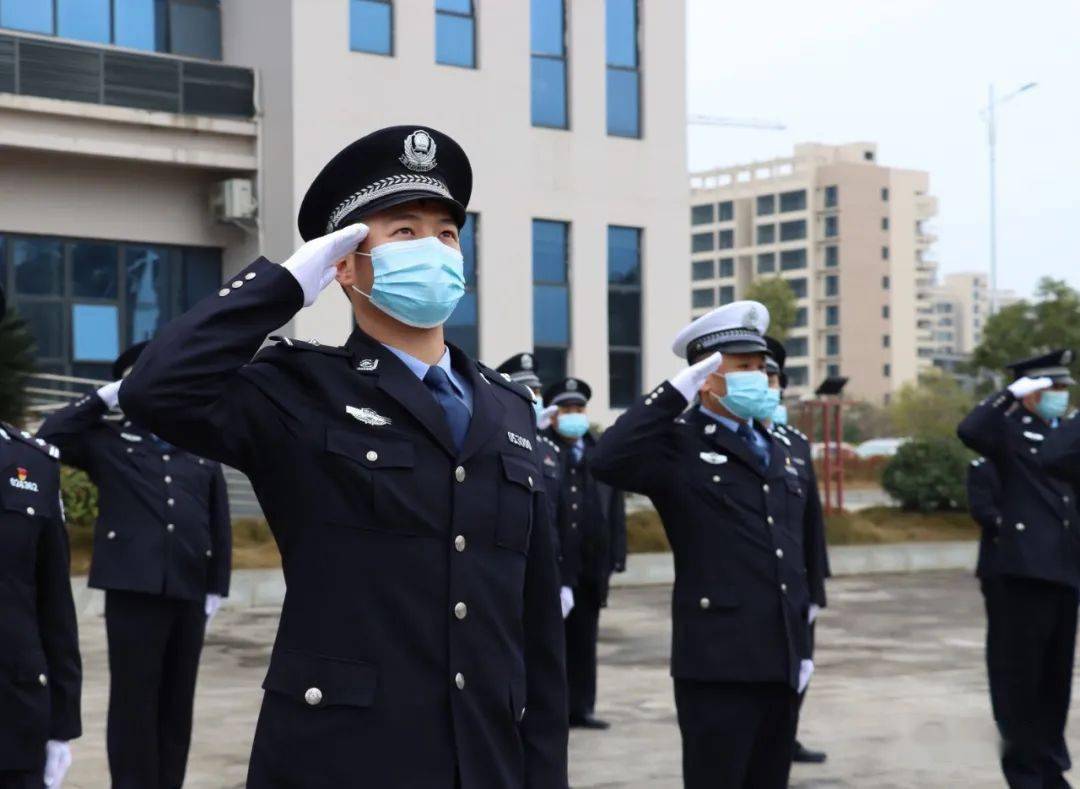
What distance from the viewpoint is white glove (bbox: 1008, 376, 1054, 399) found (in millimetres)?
7805

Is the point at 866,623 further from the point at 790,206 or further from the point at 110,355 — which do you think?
the point at 790,206

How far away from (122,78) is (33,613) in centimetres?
1859

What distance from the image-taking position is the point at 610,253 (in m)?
26.1

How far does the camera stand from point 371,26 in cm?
2306

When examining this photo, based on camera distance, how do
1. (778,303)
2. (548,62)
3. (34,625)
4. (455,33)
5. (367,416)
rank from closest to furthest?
(367,416) < (34,625) < (455,33) < (548,62) < (778,303)

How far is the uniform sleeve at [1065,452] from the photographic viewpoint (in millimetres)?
6137

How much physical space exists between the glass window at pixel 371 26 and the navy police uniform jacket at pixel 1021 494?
53.5 feet

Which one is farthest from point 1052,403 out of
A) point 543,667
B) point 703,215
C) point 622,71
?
point 703,215

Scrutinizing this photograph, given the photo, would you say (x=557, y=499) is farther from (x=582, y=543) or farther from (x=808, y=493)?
(x=808, y=493)

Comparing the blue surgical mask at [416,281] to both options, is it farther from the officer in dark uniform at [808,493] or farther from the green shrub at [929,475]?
the green shrub at [929,475]

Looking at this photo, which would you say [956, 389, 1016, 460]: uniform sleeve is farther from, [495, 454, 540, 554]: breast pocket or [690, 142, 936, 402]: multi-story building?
[690, 142, 936, 402]: multi-story building

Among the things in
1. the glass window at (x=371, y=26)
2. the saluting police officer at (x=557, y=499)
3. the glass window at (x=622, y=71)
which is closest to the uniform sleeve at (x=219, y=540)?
the saluting police officer at (x=557, y=499)

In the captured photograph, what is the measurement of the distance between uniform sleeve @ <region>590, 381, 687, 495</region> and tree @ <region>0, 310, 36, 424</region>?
1221cm

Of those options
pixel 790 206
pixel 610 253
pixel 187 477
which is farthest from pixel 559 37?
pixel 790 206
